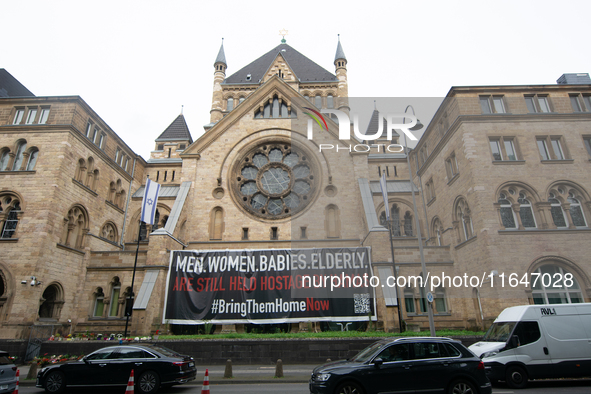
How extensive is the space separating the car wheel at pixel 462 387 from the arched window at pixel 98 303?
23428 millimetres

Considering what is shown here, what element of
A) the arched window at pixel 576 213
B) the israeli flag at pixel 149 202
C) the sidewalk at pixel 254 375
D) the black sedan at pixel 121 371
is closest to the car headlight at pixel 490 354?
the sidewalk at pixel 254 375

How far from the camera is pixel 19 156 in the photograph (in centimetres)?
2280

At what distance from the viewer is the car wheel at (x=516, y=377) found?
1034 cm

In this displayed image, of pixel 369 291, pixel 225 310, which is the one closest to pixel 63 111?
pixel 225 310

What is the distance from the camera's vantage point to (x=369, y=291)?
19.4 meters

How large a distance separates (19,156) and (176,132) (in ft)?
70.8

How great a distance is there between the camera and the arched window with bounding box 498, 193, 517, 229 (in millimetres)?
19547

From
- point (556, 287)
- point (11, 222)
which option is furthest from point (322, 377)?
point (11, 222)

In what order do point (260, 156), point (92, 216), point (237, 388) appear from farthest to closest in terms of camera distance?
point (260, 156) < point (92, 216) < point (237, 388)

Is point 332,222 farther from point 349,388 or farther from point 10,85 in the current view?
point 10,85

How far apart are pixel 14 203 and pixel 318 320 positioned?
20387 mm

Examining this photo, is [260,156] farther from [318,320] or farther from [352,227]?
[318,320]

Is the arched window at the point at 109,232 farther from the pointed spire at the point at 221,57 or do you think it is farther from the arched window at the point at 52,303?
the pointed spire at the point at 221,57

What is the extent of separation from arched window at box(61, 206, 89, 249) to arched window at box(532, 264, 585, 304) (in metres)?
28.7
